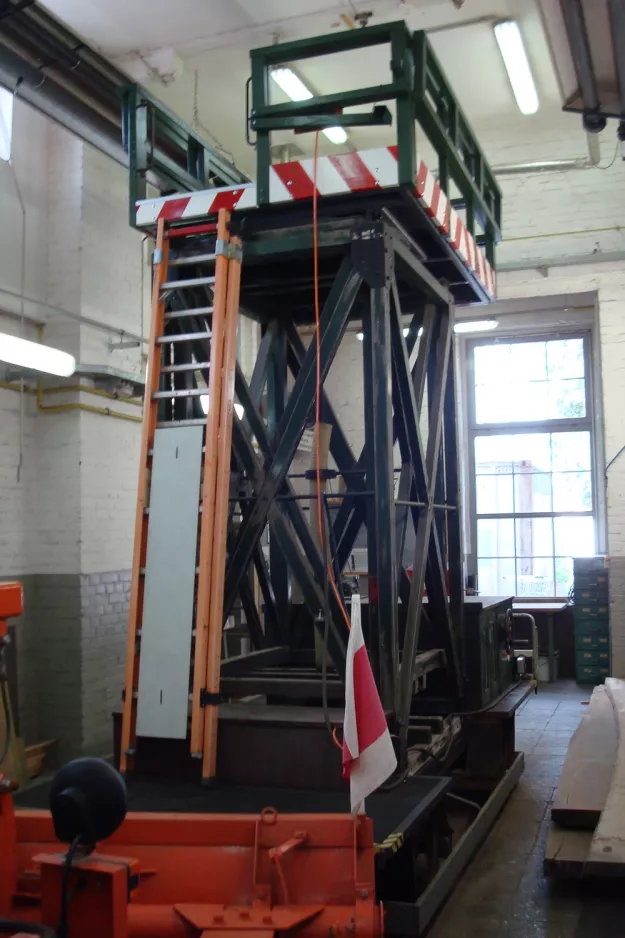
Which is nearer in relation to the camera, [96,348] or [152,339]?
[152,339]

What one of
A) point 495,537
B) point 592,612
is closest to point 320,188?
point 592,612

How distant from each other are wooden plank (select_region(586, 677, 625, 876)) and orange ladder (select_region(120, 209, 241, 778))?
2.10 m

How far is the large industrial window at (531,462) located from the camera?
14.5m

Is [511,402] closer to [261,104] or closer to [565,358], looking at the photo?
[565,358]

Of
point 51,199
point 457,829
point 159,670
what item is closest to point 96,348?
point 51,199

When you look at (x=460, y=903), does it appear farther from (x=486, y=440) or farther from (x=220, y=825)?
(x=486, y=440)

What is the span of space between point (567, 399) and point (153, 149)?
35.4 ft

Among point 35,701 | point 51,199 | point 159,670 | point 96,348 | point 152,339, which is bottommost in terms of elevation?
point 35,701

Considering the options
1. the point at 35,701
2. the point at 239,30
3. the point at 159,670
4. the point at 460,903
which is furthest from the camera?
the point at 239,30

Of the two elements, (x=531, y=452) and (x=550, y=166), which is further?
(x=531, y=452)

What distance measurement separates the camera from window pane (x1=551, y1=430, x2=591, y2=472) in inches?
571

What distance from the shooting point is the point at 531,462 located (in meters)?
14.9

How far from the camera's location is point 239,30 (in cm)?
947

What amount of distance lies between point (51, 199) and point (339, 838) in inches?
294
